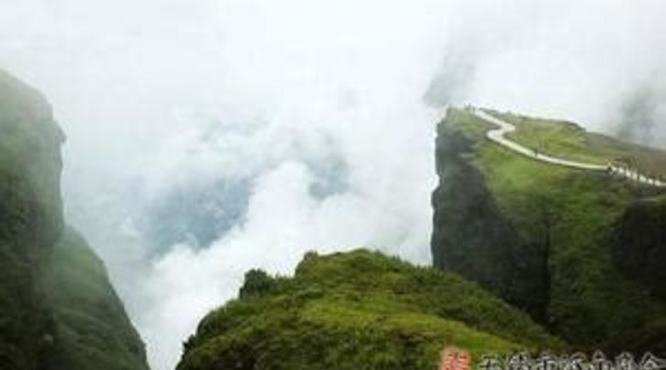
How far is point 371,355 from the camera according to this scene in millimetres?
85562

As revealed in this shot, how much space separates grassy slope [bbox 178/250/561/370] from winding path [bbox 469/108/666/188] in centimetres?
2958

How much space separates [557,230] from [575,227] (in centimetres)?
194

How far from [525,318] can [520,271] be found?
77.0ft

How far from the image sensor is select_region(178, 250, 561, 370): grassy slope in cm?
8550

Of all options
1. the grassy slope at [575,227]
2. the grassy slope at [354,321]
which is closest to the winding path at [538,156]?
the grassy slope at [575,227]

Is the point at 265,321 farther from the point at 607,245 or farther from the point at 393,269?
the point at 607,245

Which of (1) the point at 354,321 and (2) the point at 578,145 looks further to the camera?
(2) the point at 578,145

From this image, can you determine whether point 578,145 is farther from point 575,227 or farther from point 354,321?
point 354,321

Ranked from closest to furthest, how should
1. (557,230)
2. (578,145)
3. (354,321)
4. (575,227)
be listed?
(354,321) → (575,227) → (557,230) → (578,145)

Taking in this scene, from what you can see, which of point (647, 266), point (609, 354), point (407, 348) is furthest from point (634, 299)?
point (609, 354)

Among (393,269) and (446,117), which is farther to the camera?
(446,117)

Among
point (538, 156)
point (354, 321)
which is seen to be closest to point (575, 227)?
point (538, 156)

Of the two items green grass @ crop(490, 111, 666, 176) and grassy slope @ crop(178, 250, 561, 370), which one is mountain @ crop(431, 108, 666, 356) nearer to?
green grass @ crop(490, 111, 666, 176)

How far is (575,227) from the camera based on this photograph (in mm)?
137250
